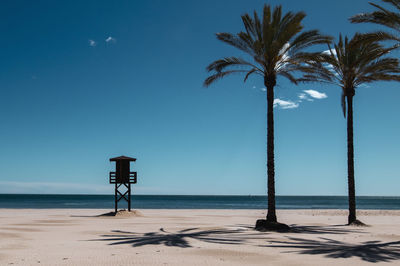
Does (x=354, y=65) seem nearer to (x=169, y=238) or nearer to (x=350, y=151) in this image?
(x=350, y=151)

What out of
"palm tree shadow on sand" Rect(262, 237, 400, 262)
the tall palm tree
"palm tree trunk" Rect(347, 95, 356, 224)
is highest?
the tall palm tree

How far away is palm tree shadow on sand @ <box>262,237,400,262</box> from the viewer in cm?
952

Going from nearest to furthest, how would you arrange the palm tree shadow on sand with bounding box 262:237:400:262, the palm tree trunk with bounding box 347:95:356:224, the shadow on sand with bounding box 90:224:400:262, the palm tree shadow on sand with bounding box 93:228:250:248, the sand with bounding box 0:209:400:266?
the sand with bounding box 0:209:400:266 < the palm tree shadow on sand with bounding box 262:237:400:262 < the shadow on sand with bounding box 90:224:400:262 < the palm tree shadow on sand with bounding box 93:228:250:248 < the palm tree trunk with bounding box 347:95:356:224

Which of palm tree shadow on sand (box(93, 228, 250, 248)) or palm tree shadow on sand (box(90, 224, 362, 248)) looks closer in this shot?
palm tree shadow on sand (box(93, 228, 250, 248))

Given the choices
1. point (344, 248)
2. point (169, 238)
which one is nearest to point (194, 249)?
point (169, 238)

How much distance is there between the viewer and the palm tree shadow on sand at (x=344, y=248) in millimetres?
9521

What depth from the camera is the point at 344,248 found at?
1086 centimetres

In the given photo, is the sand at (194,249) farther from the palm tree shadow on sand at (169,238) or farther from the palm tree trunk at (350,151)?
the palm tree trunk at (350,151)

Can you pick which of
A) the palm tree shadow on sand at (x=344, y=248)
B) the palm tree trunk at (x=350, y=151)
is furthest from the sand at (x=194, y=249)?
the palm tree trunk at (x=350, y=151)

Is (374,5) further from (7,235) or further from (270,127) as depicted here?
(7,235)

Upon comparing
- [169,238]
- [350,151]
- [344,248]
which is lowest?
[169,238]

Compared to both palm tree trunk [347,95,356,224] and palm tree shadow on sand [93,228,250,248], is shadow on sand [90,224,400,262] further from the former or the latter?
palm tree trunk [347,95,356,224]

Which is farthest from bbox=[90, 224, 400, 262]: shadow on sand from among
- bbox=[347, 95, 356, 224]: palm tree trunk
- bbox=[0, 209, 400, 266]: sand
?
bbox=[347, 95, 356, 224]: palm tree trunk

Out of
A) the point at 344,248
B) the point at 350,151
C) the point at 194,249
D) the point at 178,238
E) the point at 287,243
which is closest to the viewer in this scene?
the point at 194,249
